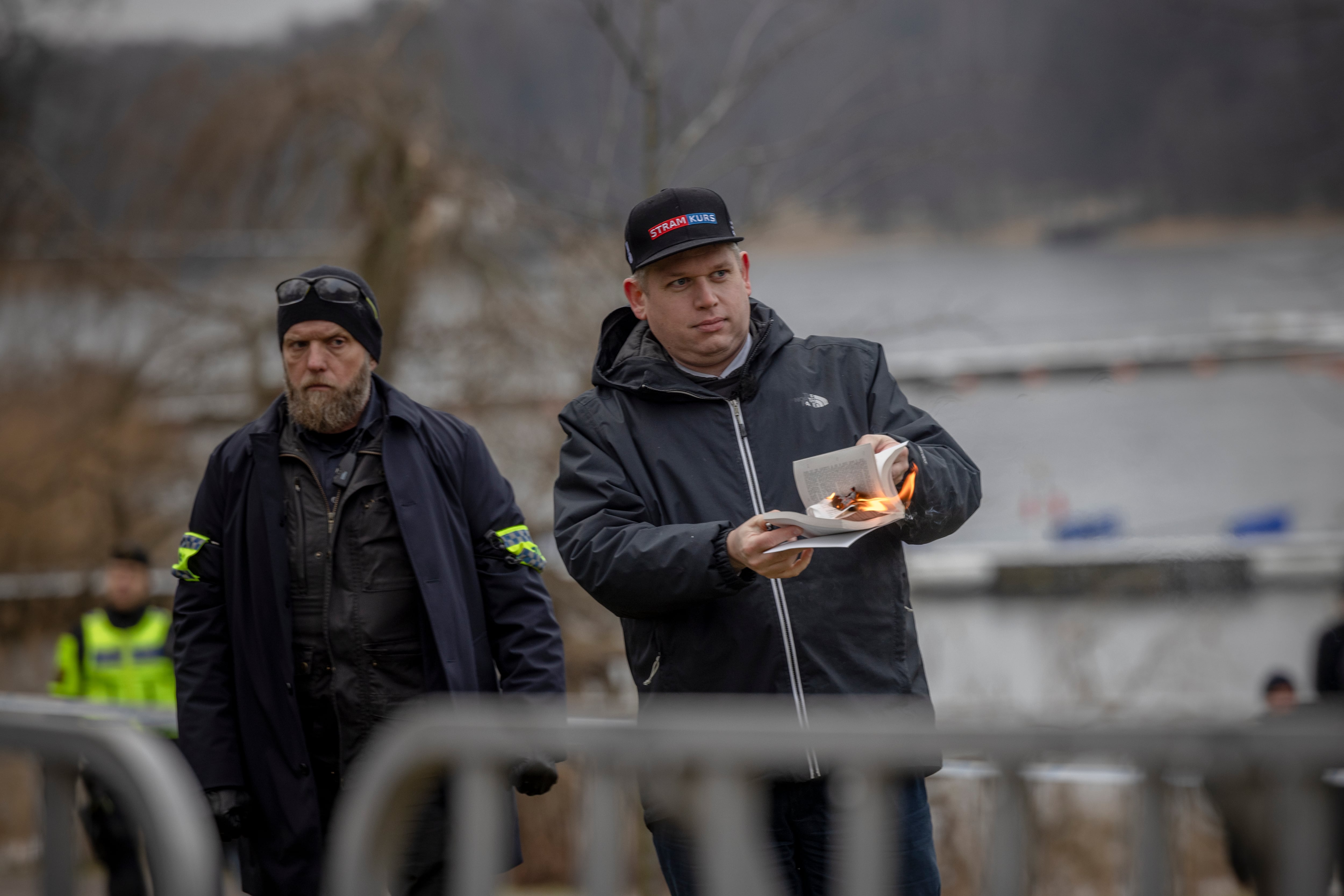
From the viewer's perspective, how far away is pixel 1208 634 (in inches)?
469

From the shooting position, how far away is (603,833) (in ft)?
5.65

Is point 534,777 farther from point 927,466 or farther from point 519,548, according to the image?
point 927,466

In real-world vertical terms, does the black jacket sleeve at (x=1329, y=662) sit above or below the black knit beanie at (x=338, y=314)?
below

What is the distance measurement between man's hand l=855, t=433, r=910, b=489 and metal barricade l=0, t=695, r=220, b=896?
1.41 m

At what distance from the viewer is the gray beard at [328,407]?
302 cm

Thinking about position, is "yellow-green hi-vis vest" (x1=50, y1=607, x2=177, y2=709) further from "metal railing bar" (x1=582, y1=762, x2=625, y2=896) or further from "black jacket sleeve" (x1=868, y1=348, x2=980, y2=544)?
"metal railing bar" (x1=582, y1=762, x2=625, y2=896)

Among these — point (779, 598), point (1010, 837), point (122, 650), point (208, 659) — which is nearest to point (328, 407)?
point (208, 659)

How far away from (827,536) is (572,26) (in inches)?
287

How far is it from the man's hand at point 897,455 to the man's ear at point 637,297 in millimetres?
679

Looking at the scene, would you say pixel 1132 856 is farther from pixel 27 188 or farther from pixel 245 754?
pixel 27 188

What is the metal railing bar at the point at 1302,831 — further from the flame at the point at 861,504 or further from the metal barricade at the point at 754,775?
the flame at the point at 861,504

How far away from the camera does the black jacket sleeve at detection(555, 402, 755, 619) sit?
2.41 metres

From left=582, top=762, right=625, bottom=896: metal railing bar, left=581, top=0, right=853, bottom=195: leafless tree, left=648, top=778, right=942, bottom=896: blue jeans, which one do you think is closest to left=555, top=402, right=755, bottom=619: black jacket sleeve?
left=648, top=778, right=942, bottom=896: blue jeans

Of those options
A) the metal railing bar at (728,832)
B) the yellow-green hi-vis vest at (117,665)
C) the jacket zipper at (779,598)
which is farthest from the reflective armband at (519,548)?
the yellow-green hi-vis vest at (117,665)
